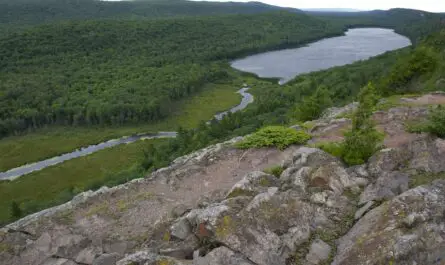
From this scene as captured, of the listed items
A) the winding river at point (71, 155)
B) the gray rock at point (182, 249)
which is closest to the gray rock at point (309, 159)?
the gray rock at point (182, 249)

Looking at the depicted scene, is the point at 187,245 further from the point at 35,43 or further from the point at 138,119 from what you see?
the point at 35,43

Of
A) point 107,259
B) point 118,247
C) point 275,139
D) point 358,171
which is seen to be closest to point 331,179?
point 358,171

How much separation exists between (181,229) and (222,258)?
8.86 feet

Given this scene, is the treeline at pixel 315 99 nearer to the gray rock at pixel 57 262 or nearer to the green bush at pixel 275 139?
the green bush at pixel 275 139

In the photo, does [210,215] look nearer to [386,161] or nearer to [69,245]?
[69,245]

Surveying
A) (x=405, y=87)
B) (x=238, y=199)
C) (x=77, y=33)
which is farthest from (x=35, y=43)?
(x=238, y=199)

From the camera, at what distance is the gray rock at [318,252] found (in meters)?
10.8

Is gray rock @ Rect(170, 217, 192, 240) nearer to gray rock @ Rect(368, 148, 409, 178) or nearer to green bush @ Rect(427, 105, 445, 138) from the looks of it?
gray rock @ Rect(368, 148, 409, 178)

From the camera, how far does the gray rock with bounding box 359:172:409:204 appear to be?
41.8ft

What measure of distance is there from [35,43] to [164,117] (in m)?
107

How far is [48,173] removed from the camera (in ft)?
208

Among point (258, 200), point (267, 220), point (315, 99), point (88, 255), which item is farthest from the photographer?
point (315, 99)

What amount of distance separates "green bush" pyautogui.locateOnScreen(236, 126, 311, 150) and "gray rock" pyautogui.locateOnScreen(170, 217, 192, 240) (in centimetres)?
977

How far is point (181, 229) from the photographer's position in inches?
503
